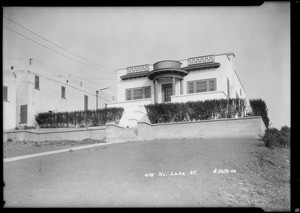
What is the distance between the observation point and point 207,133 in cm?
1844

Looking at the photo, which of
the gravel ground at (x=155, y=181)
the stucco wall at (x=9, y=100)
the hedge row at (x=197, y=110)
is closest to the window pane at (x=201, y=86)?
the hedge row at (x=197, y=110)

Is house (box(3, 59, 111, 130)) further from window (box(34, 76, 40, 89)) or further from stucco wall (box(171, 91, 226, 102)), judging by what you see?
stucco wall (box(171, 91, 226, 102))

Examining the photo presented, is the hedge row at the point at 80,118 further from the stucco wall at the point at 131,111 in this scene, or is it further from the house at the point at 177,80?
the house at the point at 177,80

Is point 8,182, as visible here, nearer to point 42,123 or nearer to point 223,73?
point 42,123

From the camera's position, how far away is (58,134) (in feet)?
67.8

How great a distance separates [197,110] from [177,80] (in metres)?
6.84

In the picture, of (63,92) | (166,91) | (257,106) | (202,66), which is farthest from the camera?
(63,92)

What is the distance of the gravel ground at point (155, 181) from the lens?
686cm

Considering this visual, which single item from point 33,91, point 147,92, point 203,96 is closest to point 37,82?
point 33,91

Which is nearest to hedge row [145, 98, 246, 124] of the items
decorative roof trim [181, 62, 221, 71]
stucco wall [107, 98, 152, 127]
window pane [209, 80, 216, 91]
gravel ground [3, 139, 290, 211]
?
stucco wall [107, 98, 152, 127]

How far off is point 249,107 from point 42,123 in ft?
53.6

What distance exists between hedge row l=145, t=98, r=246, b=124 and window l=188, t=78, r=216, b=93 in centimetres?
549

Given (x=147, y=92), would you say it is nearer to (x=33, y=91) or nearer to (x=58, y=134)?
(x=58, y=134)

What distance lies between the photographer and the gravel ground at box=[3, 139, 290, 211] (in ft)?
22.5
